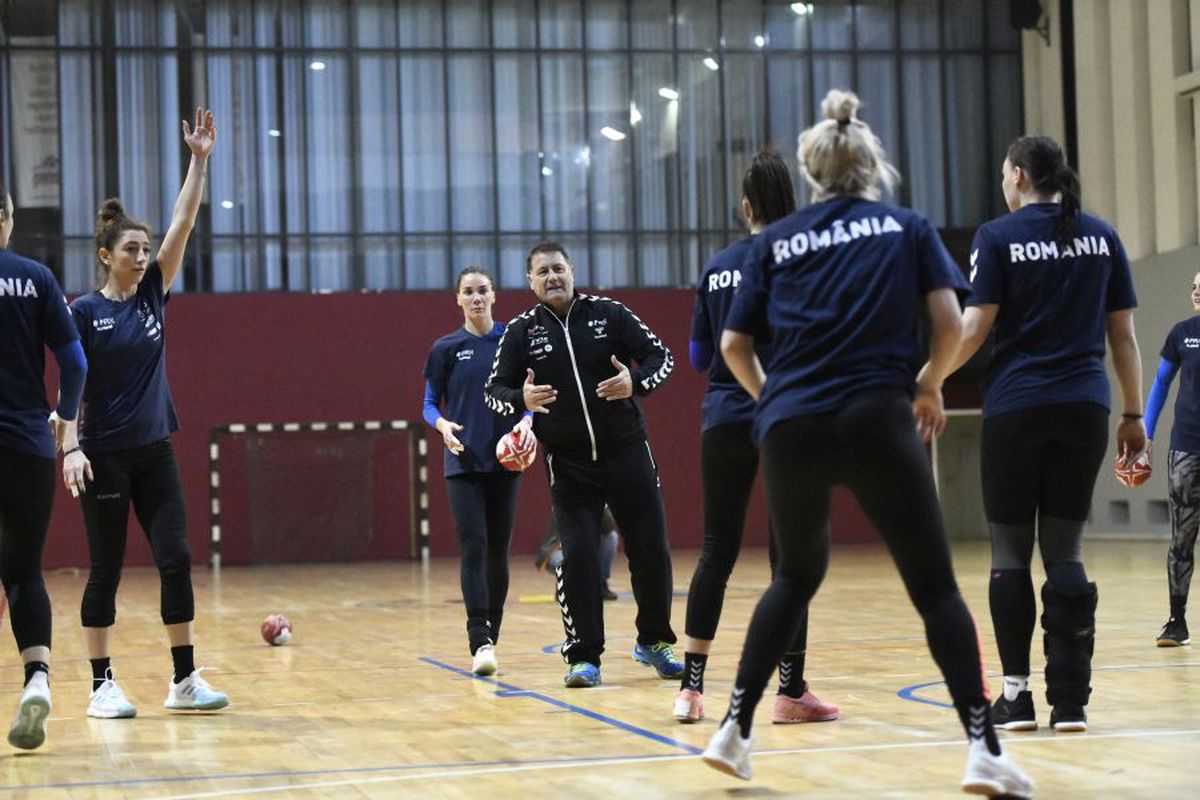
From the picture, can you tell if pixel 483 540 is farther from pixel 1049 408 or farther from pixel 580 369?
pixel 1049 408

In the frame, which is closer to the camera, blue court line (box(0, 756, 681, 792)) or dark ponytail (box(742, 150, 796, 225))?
blue court line (box(0, 756, 681, 792))

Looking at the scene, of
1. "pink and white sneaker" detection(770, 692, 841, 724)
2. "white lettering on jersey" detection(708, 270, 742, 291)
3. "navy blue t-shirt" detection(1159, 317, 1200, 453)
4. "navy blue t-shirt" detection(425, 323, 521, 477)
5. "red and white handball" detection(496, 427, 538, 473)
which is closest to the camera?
"pink and white sneaker" detection(770, 692, 841, 724)

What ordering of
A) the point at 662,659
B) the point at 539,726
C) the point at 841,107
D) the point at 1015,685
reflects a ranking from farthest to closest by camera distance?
the point at 662,659 → the point at 539,726 → the point at 1015,685 → the point at 841,107

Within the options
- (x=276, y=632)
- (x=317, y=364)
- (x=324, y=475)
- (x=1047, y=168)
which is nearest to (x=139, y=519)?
(x=276, y=632)

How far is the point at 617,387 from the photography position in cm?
632

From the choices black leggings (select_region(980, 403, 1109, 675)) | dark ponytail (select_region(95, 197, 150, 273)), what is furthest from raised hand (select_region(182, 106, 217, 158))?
black leggings (select_region(980, 403, 1109, 675))

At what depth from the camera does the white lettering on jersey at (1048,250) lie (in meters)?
4.80

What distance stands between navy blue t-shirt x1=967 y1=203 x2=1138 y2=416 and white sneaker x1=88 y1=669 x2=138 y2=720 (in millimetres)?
3212

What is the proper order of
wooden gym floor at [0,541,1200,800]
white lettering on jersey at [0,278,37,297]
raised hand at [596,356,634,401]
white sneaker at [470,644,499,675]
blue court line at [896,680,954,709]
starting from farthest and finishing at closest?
1. white sneaker at [470,644,499,675]
2. raised hand at [596,356,634,401]
3. blue court line at [896,680,954,709]
4. white lettering on jersey at [0,278,37,297]
5. wooden gym floor at [0,541,1200,800]

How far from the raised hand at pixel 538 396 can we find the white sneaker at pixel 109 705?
1853mm

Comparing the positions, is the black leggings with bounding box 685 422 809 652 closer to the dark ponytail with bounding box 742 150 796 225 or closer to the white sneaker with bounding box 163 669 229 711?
the dark ponytail with bounding box 742 150 796 225

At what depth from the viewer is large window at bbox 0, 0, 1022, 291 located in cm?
1969

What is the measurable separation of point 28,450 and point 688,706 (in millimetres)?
2191

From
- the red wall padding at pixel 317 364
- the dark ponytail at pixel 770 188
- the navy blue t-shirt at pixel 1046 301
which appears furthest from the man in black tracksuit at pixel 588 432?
the red wall padding at pixel 317 364
